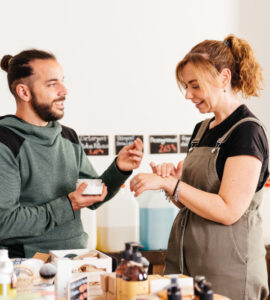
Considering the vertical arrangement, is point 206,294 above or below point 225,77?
below

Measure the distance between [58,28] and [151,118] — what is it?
2.78 ft

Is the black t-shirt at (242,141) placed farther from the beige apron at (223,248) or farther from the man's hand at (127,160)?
the man's hand at (127,160)

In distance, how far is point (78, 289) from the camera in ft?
4.91

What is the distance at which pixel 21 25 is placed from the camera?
3.04 metres

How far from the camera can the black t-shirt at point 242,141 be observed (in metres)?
1.83

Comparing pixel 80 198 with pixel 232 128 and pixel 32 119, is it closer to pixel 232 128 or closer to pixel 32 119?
pixel 32 119

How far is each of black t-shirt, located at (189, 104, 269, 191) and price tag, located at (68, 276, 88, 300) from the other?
722 mm

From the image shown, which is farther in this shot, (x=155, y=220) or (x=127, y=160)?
(x=155, y=220)

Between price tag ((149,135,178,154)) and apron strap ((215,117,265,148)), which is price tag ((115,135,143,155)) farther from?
apron strap ((215,117,265,148))

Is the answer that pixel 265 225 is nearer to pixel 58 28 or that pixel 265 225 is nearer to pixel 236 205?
pixel 236 205

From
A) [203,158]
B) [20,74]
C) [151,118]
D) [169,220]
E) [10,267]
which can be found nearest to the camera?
[10,267]

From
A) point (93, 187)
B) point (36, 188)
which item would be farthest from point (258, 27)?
point (36, 188)

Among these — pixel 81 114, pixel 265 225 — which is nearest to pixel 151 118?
pixel 81 114

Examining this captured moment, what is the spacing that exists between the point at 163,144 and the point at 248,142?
1451 millimetres
